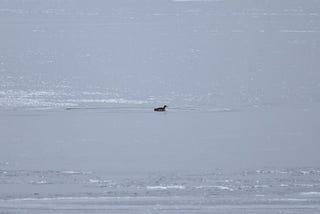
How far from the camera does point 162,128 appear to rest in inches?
1426

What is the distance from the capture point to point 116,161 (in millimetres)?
29875

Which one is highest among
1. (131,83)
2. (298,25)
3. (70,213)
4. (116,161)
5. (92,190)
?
(298,25)

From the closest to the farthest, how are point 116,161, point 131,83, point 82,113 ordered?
point 116,161, point 82,113, point 131,83


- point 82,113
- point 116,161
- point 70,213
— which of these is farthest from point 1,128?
point 70,213

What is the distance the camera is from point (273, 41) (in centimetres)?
8575

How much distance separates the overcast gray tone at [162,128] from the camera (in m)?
24.9

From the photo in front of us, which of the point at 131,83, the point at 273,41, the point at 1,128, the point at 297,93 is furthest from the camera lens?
the point at 273,41

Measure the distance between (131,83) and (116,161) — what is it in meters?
26.0

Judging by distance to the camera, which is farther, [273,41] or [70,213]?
[273,41]

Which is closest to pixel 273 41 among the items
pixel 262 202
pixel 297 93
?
pixel 297 93

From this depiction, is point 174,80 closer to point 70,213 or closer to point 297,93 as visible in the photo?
point 297,93

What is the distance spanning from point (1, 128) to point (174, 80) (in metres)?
22.3

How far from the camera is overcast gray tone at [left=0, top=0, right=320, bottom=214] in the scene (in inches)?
981

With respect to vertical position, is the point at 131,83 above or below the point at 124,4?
below
